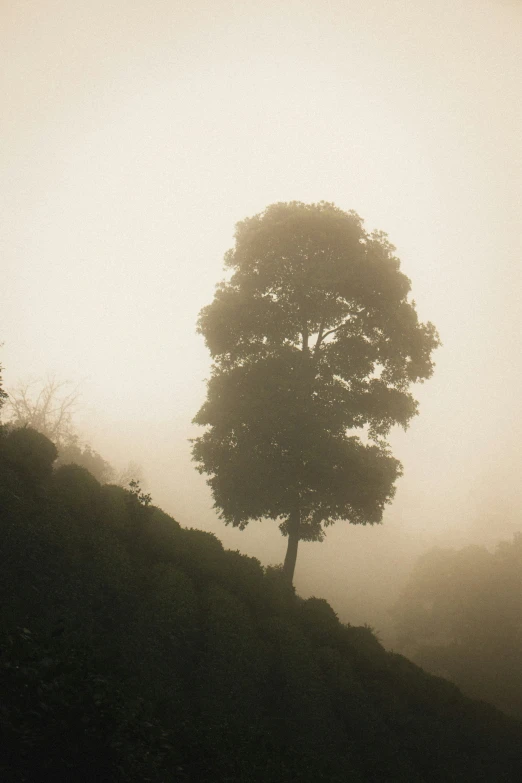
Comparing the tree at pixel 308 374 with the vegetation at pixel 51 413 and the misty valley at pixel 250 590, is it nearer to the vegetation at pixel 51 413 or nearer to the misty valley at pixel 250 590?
the misty valley at pixel 250 590

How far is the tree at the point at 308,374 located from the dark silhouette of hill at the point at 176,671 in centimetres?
322

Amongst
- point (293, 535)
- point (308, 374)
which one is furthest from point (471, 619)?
point (308, 374)

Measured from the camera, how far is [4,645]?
4.83 metres

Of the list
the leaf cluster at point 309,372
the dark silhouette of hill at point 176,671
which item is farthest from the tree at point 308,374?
the dark silhouette of hill at point 176,671

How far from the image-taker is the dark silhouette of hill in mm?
4617

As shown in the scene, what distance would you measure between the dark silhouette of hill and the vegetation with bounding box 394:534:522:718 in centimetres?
2299

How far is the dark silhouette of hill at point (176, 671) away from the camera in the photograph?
4617 mm

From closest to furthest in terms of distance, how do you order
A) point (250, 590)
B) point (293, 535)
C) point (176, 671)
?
point (176, 671), point (250, 590), point (293, 535)

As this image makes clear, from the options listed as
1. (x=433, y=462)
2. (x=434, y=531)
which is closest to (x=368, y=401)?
(x=434, y=531)

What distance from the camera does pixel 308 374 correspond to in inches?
614

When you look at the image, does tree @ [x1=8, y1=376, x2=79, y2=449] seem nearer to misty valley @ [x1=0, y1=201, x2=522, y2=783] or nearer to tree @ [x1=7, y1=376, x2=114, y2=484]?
tree @ [x1=7, y1=376, x2=114, y2=484]

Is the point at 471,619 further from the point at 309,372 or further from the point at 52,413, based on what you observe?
the point at 52,413

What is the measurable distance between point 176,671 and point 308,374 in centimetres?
1053

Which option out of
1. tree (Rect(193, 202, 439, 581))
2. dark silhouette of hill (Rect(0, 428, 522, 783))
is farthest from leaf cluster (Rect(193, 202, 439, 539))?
dark silhouette of hill (Rect(0, 428, 522, 783))
